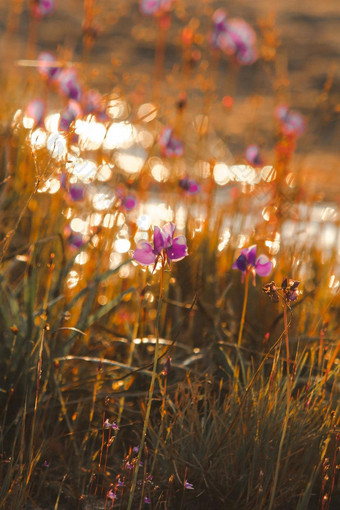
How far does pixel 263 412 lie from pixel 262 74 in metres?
9.96

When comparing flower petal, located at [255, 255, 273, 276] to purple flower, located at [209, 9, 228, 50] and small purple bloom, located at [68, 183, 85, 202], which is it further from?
purple flower, located at [209, 9, 228, 50]

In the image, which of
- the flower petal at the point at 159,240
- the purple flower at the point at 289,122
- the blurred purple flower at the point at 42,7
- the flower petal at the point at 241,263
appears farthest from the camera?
the blurred purple flower at the point at 42,7

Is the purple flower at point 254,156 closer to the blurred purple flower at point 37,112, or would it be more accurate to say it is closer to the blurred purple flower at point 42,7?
the blurred purple flower at point 37,112

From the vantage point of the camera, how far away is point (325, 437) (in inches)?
59.9

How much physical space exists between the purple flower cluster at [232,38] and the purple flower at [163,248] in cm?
161

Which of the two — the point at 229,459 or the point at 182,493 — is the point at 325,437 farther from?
the point at 182,493

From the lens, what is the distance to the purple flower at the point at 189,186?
230cm

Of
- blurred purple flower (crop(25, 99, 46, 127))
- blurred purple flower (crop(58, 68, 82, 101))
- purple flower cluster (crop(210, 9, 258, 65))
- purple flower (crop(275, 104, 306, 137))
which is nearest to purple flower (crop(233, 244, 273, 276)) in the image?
blurred purple flower (crop(58, 68, 82, 101))

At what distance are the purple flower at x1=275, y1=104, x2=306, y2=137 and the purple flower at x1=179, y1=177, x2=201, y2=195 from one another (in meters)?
0.50

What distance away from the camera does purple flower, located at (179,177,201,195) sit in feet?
7.55

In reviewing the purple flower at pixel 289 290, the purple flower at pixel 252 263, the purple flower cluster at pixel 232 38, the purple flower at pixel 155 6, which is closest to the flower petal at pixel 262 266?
the purple flower at pixel 252 263

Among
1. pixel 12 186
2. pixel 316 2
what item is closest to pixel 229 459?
pixel 12 186

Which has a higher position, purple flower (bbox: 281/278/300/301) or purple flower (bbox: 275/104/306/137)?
purple flower (bbox: 275/104/306/137)

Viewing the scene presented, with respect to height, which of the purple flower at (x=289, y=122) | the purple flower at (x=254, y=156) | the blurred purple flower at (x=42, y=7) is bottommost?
the purple flower at (x=254, y=156)
